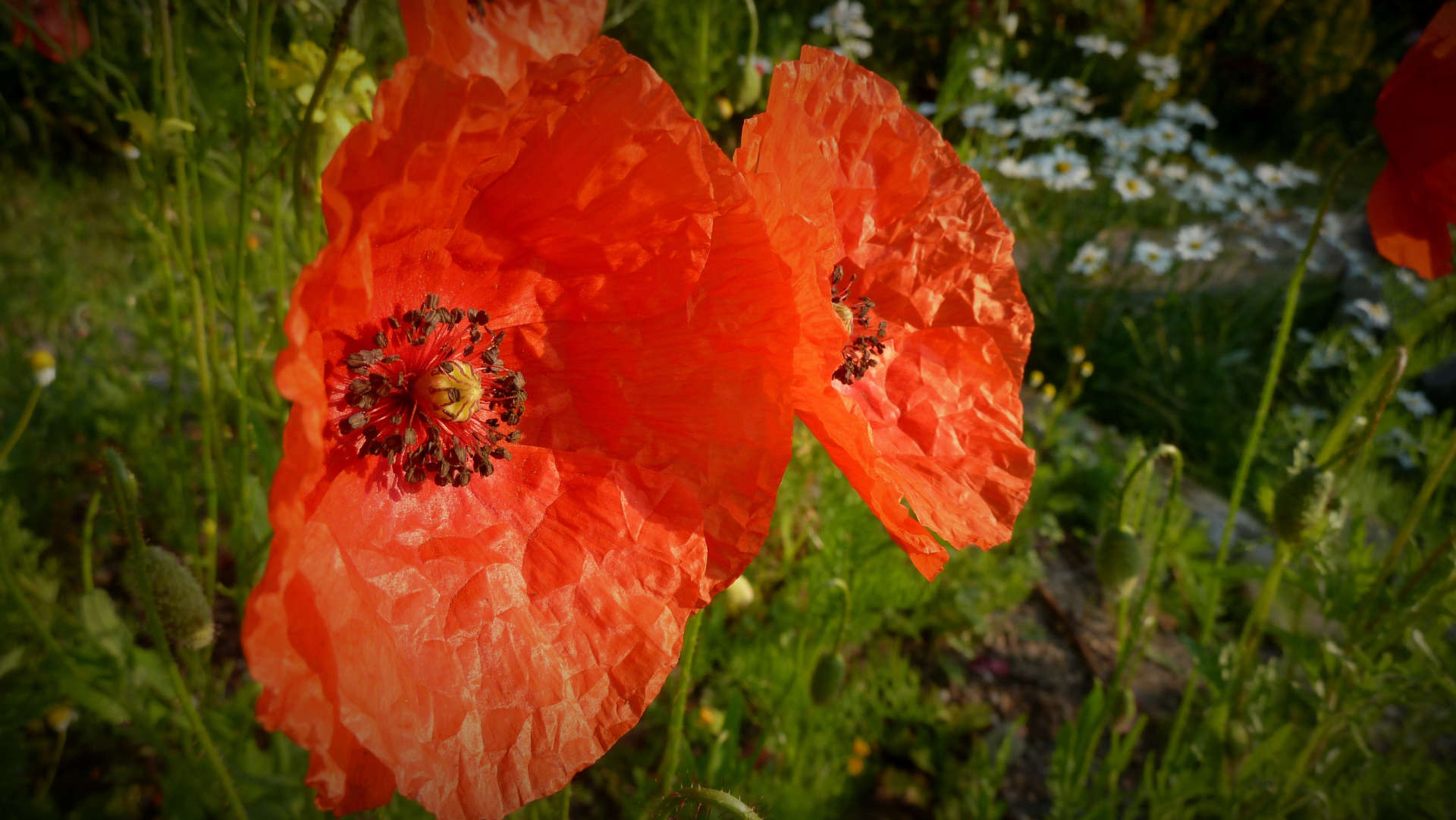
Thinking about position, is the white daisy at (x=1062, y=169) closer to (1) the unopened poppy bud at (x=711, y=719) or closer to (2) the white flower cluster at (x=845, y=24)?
(2) the white flower cluster at (x=845, y=24)

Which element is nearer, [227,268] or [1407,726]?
[227,268]

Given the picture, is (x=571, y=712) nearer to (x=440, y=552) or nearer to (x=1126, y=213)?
(x=440, y=552)

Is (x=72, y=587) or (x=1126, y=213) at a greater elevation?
(x=72, y=587)

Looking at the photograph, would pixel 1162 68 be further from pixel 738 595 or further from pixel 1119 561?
pixel 738 595

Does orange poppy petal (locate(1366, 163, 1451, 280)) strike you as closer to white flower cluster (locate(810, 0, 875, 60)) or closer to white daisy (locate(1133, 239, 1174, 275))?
white flower cluster (locate(810, 0, 875, 60))

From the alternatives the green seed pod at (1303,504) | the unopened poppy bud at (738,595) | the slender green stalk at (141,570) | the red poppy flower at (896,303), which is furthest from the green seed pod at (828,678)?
the slender green stalk at (141,570)

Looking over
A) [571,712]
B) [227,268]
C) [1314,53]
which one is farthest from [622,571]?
[1314,53]

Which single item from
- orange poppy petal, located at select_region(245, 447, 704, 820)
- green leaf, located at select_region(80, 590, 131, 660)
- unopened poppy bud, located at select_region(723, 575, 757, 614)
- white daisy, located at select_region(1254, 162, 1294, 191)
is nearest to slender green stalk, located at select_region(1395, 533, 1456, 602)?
unopened poppy bud, located at select_region(723, 575, 757, 614)
